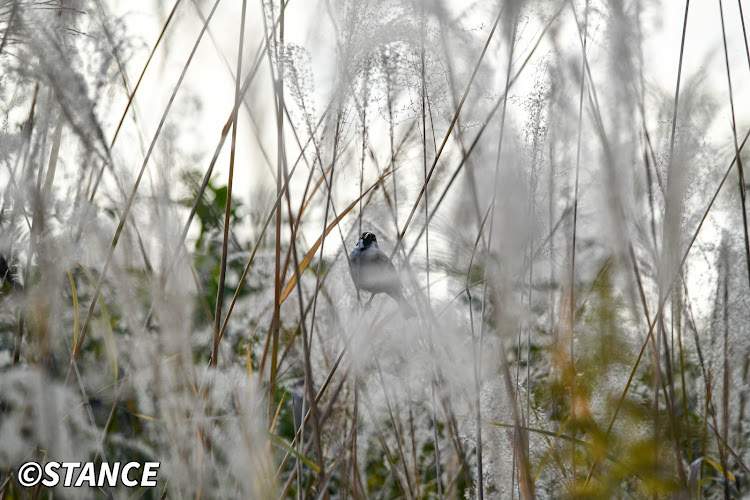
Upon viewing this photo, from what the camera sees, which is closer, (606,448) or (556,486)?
(606,448)

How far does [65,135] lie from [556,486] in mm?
711

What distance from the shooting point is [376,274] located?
0.78m

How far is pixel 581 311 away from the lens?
70 cm

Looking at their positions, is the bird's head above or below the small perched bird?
above

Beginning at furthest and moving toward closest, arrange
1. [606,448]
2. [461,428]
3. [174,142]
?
[461,428], [174,142], [606,448]

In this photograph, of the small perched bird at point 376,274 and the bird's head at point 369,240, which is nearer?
the small perched bird at point 376,274

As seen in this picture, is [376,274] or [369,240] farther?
[369,240]

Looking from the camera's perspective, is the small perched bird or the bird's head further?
Result: the bird's head

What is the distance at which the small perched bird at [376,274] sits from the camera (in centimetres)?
71

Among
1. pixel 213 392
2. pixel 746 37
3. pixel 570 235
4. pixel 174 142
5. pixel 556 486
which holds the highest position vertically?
pixel 746 37

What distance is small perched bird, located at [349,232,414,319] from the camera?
0.71 m

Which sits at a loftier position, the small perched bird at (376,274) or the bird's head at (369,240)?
the bird's head at (369,240)

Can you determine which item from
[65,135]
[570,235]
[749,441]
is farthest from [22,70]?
[749,441]

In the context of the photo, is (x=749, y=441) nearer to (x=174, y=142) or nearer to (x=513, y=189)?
(x=513, y=189)
